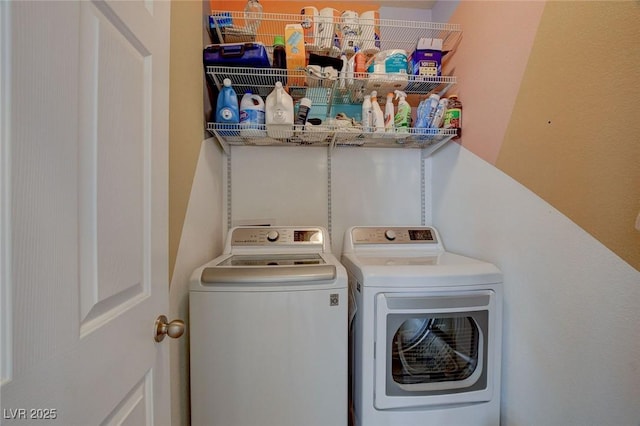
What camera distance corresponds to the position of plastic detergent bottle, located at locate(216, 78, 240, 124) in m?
1.51

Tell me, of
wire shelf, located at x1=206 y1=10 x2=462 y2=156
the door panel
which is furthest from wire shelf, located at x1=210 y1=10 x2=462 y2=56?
the door panel

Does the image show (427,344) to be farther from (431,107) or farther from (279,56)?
(279,56)

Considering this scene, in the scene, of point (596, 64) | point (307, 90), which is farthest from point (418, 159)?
point (596, 64)

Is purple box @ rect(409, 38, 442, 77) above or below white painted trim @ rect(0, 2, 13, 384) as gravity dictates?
above

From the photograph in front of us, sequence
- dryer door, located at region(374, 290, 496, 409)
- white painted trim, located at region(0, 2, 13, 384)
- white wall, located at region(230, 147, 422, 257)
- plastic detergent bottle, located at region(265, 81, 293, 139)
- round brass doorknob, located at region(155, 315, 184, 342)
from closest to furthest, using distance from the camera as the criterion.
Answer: white painted trim, located at region(0, 2, 13, 384) → round brass doorknob, located at region(155, 315, 184, 342) → dryer door, located at region(374, 290, 496, 409) → plastic detergent bottle, located at region(265, 81, 293, 139) → white wall, located at region(230, 147, 422, 257)

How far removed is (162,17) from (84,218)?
67cm

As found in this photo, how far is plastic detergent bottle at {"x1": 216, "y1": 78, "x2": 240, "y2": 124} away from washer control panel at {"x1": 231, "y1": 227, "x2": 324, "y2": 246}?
2.18ft

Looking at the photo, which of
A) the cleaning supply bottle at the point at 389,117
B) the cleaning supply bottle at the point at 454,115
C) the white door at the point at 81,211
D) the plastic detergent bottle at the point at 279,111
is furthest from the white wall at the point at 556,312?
the white door at the point at 81,211

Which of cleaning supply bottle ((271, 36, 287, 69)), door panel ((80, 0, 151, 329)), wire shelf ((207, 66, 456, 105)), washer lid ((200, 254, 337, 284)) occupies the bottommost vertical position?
washer lid ((200, 254, 337, 284))

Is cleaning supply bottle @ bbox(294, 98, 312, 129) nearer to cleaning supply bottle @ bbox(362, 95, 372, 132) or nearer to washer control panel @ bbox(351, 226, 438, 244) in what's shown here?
cleaning supply bottle @ bbox(362, 95, 372, 132)

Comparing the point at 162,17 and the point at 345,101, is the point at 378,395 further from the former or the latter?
the point at 345,101

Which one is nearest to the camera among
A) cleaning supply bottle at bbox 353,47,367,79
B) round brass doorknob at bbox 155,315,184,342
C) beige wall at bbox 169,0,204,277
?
round brass doorknob at bbox 155,315,184,342

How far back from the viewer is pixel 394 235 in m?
1.77

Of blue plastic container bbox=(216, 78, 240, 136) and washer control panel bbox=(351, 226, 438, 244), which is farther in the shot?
washer control panel bbox=(351, 226, 438, 244)
